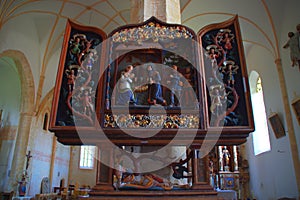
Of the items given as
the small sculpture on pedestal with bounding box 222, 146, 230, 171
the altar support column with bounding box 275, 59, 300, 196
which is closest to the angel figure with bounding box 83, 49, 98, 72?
the altar support column with bounding box 275, 59, 300, 196

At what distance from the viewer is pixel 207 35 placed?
8.16ft

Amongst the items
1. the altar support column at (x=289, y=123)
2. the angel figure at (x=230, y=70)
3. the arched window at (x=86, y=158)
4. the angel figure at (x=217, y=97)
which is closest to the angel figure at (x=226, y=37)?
the angel figure at (x=230, y=70)

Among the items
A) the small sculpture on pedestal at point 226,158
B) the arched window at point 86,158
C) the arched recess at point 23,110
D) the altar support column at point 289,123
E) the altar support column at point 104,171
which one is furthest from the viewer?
the arched window at point 86,158

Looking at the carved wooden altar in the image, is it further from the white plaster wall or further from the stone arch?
the stone arch

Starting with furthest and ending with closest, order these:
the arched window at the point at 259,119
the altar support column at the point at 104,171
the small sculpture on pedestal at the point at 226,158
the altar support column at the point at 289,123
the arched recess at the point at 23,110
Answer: the small sculpture on pedestal at the point at 226,158 < the arched window at the point at 259,119 < the arched recess at the point at 23,110 < the altar support column at the point at 289,123 < the altar support column at the point at 104,171

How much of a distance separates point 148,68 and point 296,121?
7.80m

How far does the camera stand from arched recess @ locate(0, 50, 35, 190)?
10.9 meters

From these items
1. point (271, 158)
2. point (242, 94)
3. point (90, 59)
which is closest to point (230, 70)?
point (242, 94)

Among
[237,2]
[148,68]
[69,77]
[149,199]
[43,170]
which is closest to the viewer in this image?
[149,199]

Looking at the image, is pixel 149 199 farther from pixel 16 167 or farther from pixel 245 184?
pixel 245 184

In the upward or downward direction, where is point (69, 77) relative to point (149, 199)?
upward

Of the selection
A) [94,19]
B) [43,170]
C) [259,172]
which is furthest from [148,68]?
[43,170]

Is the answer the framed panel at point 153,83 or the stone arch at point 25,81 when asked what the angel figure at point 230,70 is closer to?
the framed panel at point 153,83

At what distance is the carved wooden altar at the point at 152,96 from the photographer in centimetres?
203
